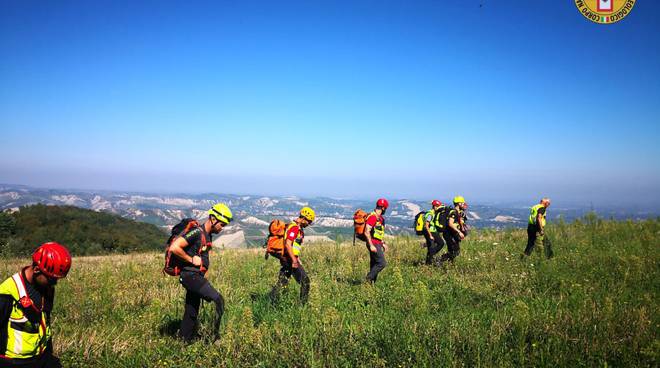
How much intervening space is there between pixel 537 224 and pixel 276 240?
806 centimetres

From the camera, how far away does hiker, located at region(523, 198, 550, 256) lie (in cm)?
1096

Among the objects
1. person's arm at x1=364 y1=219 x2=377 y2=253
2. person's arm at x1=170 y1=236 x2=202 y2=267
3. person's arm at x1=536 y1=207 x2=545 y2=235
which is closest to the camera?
person's arm at x1=170 y1=236 x2=202 y2=267

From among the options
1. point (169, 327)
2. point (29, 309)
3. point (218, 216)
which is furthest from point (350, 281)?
point (29, 309)

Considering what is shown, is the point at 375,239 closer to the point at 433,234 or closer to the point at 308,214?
the point at 308,214

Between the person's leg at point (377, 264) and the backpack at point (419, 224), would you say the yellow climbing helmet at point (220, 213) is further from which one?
the backpack at point (419, 224)

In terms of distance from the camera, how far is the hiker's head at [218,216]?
5223 mm

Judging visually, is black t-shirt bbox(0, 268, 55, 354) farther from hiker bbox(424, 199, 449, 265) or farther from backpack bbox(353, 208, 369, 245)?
hiker bbox(424, 199, 449, 265)

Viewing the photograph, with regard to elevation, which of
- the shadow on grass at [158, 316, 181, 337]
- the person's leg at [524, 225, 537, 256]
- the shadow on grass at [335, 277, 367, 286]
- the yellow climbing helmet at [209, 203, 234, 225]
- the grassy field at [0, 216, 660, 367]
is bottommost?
the shadow on grass at [158, 316, 181, 337]

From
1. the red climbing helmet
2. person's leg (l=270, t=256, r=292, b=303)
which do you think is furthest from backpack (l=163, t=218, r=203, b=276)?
person's leg (l=270, t=256, r=292, b=303)

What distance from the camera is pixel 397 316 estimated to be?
5.70 m

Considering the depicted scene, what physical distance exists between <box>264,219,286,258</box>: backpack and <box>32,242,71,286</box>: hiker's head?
14.4ft

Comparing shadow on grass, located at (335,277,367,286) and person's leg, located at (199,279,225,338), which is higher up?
person's leg, located at (199,279,225,338)

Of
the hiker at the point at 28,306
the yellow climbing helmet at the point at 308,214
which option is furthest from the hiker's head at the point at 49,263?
the yellow climbing helmet at the point at 308,214

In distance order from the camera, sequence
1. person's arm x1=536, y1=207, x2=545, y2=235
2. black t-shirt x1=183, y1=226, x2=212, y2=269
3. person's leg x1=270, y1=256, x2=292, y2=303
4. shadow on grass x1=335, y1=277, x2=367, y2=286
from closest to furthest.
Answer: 1. black t-shirt x1=183, y1=226, x2=212, y2=269
2. person's leg x1=270, y1=256, x2=292, y2=303
3. shadow on grass x1=335, y1=277, x2=367, y2=286
4. person's arm x1=536, y1=207, x2=545, y2=235
